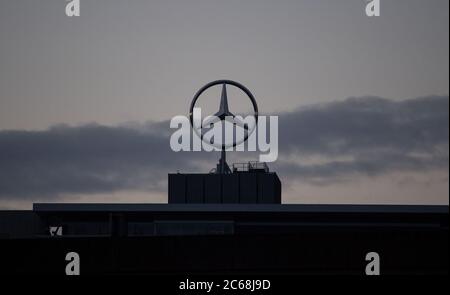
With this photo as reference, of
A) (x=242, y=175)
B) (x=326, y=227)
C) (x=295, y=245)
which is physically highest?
(x=242, y=175)

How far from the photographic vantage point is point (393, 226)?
326ft

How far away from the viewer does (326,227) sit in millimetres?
99750

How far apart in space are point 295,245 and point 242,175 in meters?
51.3

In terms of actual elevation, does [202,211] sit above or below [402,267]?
above

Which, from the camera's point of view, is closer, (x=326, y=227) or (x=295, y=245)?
(x=295, y=245)

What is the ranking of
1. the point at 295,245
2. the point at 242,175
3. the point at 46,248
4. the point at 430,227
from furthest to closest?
the point at 242,175 < the point at 430,227 < the point at 295,245 < the point at 46,248
